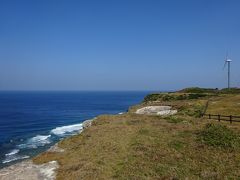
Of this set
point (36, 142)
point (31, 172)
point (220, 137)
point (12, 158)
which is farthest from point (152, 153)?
point (36, 142)

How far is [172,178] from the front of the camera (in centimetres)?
2611

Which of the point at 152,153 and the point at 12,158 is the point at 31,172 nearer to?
the point at 152,153

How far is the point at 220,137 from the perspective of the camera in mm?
37656

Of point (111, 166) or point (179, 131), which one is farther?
point (179, 131)

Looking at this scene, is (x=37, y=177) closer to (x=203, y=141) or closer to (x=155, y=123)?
(x=203, y=141)

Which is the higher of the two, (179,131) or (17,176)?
(179,131)

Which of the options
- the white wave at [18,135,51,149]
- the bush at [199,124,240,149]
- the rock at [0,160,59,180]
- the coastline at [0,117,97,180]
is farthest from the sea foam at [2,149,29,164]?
Result: the bush at [199,124,240,149]

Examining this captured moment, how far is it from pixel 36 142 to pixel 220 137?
136 ft

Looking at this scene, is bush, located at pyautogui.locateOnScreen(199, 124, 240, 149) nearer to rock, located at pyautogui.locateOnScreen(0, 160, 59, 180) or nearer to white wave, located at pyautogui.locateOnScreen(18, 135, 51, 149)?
rock, located at pyautogui.locateOnScreen(0, 160, 59, 180)

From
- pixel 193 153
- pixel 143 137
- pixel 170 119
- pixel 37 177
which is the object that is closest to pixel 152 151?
pixel 193 153

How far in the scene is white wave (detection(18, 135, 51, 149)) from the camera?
59.6m

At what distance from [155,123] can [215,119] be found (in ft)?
39.9

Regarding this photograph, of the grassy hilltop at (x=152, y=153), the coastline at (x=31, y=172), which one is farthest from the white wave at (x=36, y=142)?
the coastline at (x=31, y=172)

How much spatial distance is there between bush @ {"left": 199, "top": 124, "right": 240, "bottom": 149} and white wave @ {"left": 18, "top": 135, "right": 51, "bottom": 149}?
3483 cm
